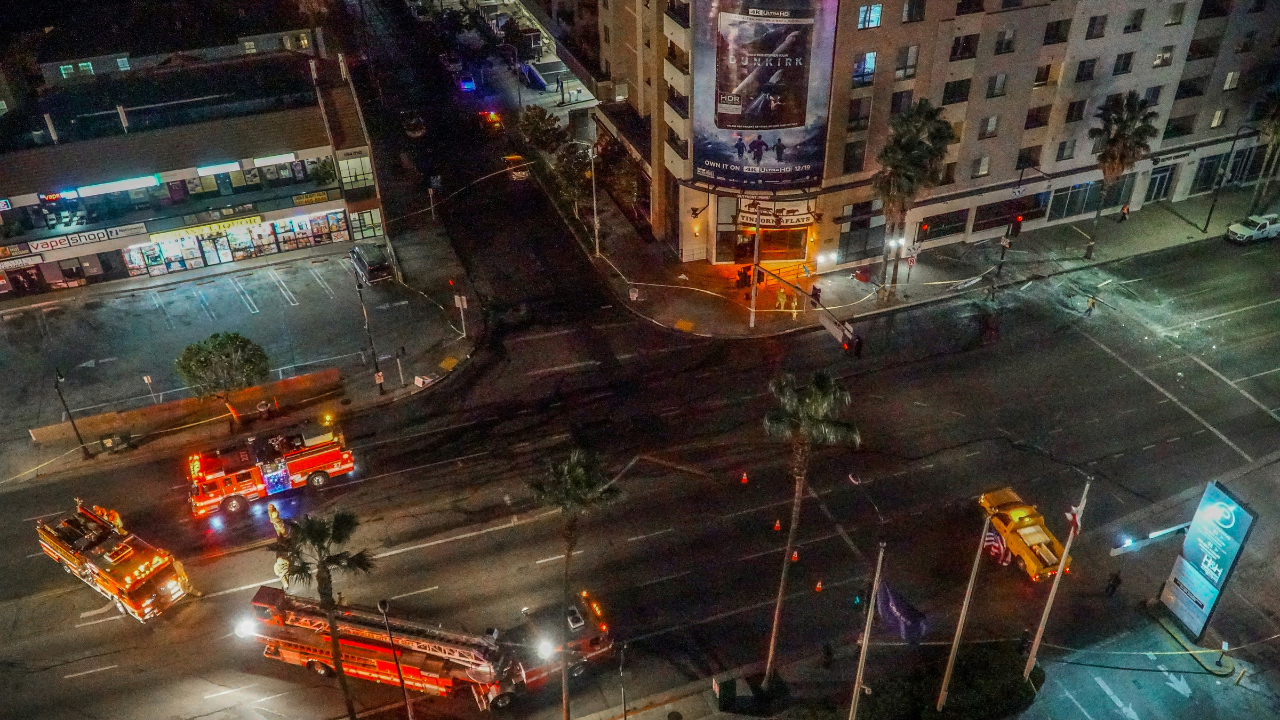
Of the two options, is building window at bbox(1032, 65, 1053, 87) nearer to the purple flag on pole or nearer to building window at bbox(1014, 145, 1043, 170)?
building window at bbox(1014, 145, 1043, 170)

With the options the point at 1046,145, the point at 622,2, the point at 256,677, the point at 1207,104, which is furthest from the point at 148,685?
the point at 1207,104

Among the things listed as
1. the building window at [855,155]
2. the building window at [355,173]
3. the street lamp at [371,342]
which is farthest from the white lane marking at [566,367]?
the building window at [355,173]

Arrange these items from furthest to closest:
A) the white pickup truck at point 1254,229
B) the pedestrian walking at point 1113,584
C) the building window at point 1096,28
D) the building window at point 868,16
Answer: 1. the white pickup truck at point 1254,229
2. the building window at point 1096,28
3. the building window at point 868,16
4. the pedestrian walking at point 1113,584

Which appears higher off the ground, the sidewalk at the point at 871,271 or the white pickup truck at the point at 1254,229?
the white pickup truck at the point at 1254,229

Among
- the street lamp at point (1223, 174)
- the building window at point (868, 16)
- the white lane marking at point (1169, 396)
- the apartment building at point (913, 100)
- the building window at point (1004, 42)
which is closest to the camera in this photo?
the white lane marking at point (1169, 396)

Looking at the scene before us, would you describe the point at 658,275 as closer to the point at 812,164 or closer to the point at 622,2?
the point at 812,164

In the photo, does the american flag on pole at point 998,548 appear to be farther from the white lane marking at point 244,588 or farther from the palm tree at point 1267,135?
the palm tree at point 1267,135

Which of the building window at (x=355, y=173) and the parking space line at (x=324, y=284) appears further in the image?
the building window at (x=355, y=173)
